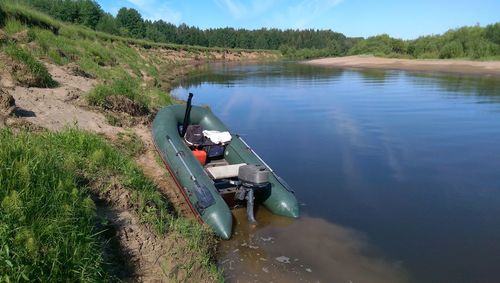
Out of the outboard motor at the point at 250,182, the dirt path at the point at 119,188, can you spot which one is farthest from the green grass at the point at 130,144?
the outboard motor at the point at 250,182

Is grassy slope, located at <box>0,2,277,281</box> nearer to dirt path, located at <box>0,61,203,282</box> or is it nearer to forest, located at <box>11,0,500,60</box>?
dirt path, located at <box>0,61,203,282</box>

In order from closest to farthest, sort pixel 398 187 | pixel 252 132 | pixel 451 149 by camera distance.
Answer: pixel 398 187, pixel 451 149, pixel 252 132

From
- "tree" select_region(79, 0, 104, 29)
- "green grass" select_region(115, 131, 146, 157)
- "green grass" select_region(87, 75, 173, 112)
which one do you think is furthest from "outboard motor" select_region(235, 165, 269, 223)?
"tree" select_region(79, 0, 104, 29)

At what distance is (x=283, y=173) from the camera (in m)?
8.75

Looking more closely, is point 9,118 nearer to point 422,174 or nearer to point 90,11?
point 422,174

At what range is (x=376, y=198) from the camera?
24.6 feet

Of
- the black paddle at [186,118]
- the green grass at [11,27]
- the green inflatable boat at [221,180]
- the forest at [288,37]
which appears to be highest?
the forest at [288,37]

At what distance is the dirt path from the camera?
13.4 ft

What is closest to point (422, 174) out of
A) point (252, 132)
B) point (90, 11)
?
point (252, 132)

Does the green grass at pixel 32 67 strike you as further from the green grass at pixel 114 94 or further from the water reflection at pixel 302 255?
the water reflection at pixel 302 255

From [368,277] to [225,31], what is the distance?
119m

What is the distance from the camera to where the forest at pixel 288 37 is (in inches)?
1826

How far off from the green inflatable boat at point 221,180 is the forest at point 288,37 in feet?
80.1

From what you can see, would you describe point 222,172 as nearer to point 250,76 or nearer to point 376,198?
point 376,198
